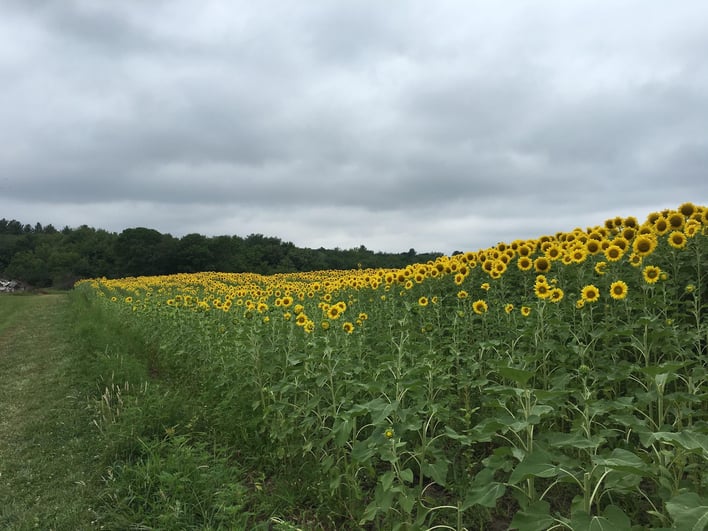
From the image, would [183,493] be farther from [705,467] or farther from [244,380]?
[705,467]

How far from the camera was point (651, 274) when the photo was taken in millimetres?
3900

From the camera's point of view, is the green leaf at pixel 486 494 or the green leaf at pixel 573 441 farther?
the green leaf at pixel 486 494

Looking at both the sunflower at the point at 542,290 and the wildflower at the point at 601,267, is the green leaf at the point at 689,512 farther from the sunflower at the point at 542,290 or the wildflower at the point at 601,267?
the wildflower at the point at 601,267

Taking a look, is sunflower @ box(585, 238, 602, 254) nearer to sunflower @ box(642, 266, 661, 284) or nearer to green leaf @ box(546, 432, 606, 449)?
sunflower @ box(642, 266, 661, 284)

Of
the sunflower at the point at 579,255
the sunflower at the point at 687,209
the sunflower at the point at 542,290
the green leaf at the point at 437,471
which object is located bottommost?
the green leaf at the point at 437,471

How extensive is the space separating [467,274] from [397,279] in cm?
128

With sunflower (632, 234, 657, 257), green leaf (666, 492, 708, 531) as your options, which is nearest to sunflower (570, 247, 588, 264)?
sunflower (632, 234, 657, 257)

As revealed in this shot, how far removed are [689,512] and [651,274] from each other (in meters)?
2.87

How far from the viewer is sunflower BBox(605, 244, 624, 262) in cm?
429

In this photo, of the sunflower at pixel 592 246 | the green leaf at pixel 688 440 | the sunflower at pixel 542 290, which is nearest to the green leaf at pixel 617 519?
the green leaf at pixel 688 440

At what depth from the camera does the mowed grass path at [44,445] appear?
3.35m

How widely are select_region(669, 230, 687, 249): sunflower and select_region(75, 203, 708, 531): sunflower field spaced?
0.06ft

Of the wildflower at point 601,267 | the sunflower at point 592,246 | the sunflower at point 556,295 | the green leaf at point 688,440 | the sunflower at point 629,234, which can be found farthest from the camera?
the sunflower at point 629,234

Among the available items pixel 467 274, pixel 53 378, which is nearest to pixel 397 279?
pixel 467 274
